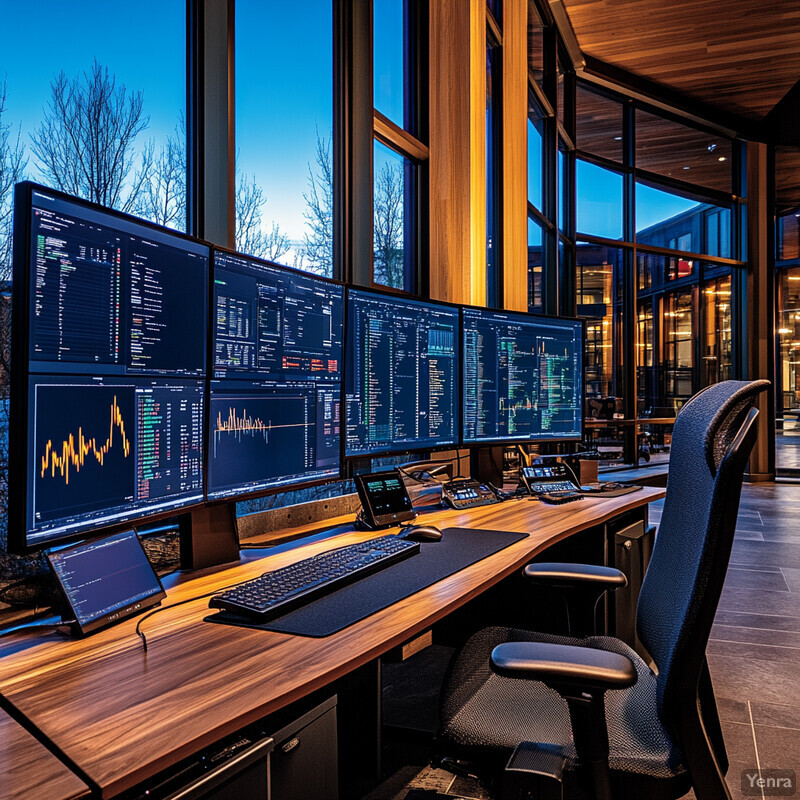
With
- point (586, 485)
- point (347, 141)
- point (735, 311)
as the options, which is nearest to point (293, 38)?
point (347, 141)

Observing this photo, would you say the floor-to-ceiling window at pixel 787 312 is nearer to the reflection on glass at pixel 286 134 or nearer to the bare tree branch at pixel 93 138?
the reflection on glass at pixel 286 134

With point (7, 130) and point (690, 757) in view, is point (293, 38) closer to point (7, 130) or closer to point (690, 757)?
point (7, 130)

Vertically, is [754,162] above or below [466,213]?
above

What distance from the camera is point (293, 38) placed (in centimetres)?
243

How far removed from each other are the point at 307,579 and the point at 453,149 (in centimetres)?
250

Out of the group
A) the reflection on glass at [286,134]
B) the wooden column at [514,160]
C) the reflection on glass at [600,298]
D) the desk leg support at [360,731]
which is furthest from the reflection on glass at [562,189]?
the desk leg support at [360,731]

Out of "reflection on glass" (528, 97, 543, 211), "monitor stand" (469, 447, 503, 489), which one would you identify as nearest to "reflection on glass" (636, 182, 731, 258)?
"reflection on glass" (528, 97, 543, 211)

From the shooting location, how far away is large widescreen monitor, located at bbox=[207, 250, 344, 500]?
1.43 m

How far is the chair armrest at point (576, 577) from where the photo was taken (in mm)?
1606

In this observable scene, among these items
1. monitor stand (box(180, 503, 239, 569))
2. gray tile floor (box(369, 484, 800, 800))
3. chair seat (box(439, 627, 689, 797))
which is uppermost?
monitor stand (box(180, 503, 239, 569))

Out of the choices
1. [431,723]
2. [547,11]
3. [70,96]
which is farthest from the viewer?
[547,11]

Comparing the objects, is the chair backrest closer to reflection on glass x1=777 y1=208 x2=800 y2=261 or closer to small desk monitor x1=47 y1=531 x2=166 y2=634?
small desk monitor x1=47 y1=531 x2=166 y2=634

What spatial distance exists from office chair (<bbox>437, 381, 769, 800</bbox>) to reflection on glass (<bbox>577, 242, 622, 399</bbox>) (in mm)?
5473

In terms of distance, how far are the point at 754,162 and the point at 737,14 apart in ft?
9.50
